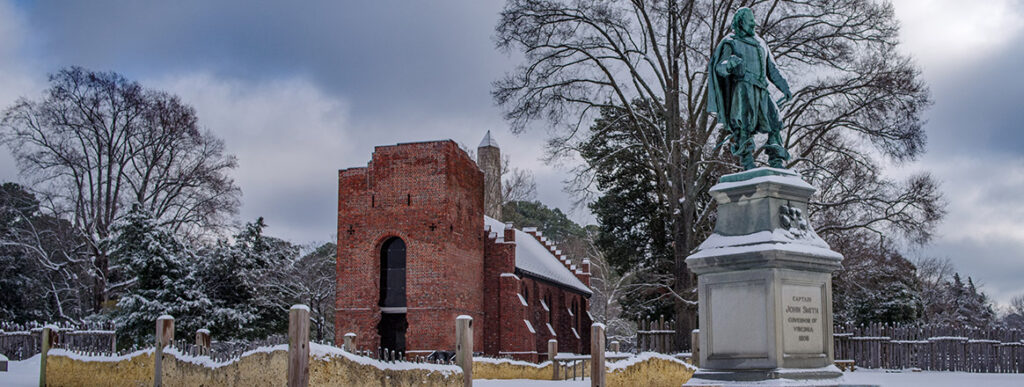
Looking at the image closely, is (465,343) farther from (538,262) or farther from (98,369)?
(538,262)

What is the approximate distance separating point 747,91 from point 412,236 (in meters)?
21.5

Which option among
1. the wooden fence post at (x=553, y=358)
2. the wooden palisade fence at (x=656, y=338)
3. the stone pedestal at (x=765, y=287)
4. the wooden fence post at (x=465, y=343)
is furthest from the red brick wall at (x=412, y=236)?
the stone pedestal at (x=765, y=287)

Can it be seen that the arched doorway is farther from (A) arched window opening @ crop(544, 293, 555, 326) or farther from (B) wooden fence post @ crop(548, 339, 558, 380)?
(A) arched window opening @ crop(544, 293, 555, 326)

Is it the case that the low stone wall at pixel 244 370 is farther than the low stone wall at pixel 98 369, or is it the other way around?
the low stone wall at pixel 98 369

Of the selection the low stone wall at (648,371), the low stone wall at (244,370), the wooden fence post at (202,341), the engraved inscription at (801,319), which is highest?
the engraved inscription at (801,319)

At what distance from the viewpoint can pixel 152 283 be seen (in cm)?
3152

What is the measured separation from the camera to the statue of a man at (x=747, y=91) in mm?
10391

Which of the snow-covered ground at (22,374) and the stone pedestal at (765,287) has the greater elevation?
the stone pedestal at (765,287)

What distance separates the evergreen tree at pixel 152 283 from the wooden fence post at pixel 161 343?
13.1 m

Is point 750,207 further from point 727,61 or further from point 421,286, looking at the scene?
point 421,286

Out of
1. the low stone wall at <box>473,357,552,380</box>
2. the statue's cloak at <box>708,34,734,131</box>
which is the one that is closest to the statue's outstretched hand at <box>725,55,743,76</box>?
the statue's cloak at <box>708,34,734,131</box>

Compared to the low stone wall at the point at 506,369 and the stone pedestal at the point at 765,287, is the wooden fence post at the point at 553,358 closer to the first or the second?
the low stone wall at the point at 506,369

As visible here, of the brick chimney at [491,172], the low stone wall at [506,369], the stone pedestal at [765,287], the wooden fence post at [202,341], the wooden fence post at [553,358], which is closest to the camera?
the stone pedestal at [765,287]

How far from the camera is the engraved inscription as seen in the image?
927cm
